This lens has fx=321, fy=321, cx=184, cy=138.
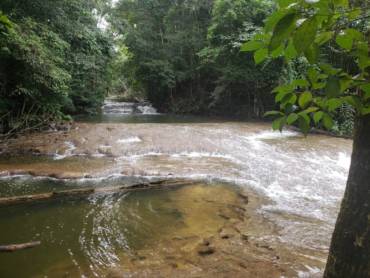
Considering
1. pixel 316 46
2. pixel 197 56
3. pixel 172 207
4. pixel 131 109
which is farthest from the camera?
pixel 131 109

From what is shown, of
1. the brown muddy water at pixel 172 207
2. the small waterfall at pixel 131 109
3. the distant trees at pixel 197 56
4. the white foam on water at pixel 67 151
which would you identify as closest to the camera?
the brown muddy water at pixel 172 207

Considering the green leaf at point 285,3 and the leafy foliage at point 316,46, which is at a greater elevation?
the green leaf at point 285,3

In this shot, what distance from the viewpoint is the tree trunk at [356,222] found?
1565 millimetres

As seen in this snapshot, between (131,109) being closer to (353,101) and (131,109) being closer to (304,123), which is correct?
(304,123)

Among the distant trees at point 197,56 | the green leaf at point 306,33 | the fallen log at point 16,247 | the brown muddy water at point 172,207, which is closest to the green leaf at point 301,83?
the green leaf at point 306,33

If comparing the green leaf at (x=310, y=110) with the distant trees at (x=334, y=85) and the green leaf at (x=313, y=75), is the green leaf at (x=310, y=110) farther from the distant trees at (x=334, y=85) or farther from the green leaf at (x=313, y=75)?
the green leaf at (x=313, y=75)

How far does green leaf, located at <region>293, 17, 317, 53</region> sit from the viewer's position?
75 cm

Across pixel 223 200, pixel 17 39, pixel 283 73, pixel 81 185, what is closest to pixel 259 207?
pixel 223 200

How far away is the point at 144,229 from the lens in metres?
4.41

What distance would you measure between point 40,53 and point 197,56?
1291 centimetres

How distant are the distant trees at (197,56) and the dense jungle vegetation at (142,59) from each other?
6cm

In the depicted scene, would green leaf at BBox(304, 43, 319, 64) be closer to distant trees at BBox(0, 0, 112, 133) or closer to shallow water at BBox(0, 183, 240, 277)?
shallow water at BBox(0, 183, 240, 277)

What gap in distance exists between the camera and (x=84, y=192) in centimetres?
566

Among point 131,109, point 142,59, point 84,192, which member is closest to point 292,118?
point 84,192
